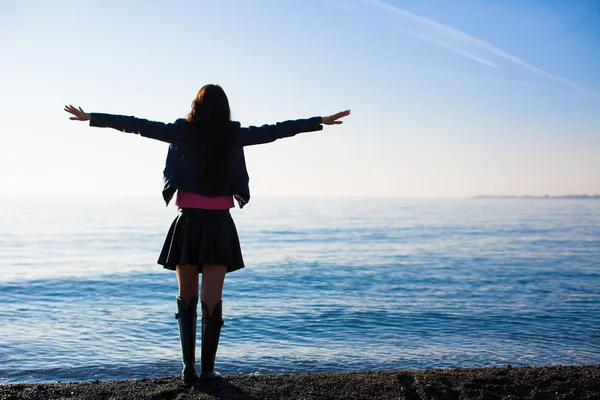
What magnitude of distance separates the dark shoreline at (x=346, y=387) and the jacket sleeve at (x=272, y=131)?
1.98 meters

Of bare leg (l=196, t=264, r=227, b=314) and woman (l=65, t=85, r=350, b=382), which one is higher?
woman (l=65, t=85, r=350, b=382)

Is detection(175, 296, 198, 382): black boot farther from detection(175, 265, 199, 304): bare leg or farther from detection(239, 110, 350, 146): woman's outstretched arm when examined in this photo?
detection(239, 110, 350, 146): woman's outstretched arm

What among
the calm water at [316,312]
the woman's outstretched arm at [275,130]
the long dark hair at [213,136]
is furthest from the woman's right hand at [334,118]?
the calm water at [316,312]

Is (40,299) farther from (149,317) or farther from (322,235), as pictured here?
(322,235)

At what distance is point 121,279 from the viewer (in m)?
16.4

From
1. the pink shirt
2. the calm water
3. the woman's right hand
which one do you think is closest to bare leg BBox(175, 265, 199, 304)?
the pink shirt

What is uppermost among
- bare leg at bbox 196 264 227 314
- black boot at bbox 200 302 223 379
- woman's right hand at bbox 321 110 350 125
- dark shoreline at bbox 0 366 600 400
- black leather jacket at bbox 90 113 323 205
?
woman's right hand at bbox 321 110 350 125

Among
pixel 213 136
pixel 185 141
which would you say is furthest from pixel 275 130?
pixel 185 141

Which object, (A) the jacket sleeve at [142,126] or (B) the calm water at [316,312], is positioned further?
(B) the calm water at [316,312]

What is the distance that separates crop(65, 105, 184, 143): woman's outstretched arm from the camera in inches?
167

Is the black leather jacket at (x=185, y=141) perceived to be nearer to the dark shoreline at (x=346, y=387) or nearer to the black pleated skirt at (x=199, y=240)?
the black pleated skirt at (x=199, y=240)

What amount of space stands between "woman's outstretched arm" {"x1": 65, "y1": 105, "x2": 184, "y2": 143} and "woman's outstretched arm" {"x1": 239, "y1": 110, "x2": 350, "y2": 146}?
53 centimetres

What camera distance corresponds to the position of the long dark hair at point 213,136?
173 inches

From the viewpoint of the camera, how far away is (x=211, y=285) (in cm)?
461
